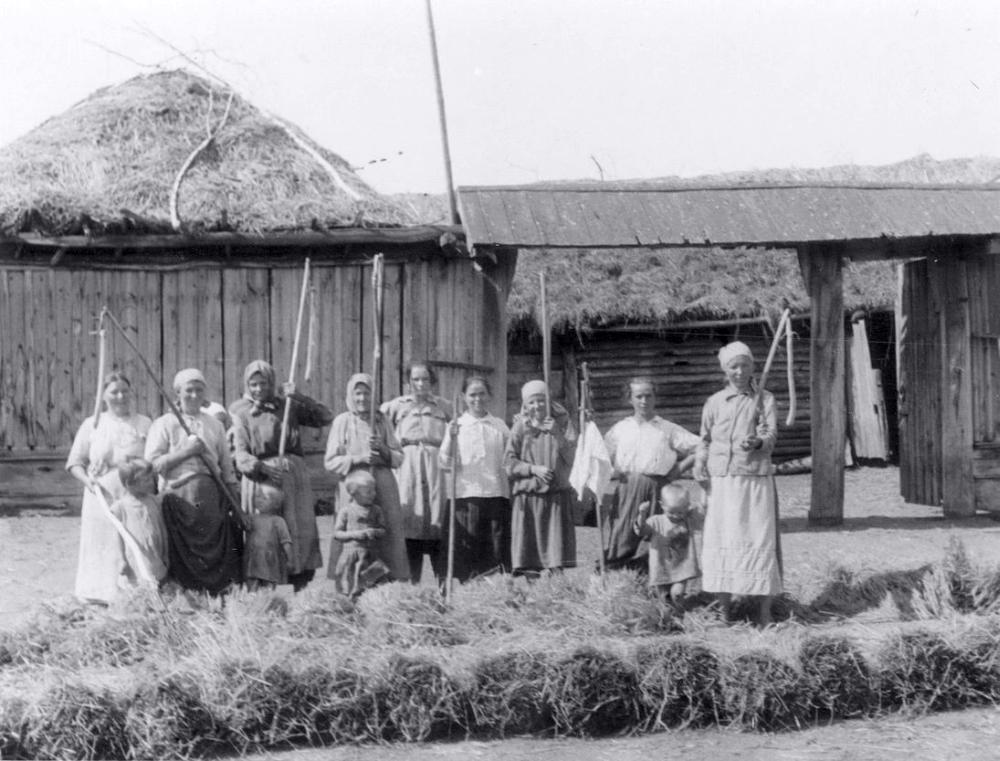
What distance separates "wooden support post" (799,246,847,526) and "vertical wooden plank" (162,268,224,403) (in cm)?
488

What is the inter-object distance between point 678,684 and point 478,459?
82.1 inches

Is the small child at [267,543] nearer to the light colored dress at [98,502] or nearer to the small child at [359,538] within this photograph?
the small child at [359,538]

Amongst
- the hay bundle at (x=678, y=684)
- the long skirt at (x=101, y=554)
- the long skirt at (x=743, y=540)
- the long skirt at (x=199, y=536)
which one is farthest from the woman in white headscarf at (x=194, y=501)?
the long skirt at (x=743, y=540)

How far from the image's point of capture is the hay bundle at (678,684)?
520 cm

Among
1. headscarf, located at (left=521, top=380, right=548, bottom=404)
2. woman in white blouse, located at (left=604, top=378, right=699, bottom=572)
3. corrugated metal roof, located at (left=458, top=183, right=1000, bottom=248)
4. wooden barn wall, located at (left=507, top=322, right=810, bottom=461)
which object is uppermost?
corrugated metal roof, located at (left=458, top=183, right=1000, bottom=248)

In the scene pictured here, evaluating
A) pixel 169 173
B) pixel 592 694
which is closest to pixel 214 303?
pixel 169 173

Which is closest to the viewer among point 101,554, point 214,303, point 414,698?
point 414,698

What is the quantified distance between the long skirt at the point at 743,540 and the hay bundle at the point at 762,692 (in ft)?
3.12

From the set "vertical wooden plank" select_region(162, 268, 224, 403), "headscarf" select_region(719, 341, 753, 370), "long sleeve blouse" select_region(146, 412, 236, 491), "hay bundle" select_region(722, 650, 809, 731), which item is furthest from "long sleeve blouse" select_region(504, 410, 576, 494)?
"vertical wooden plank" select_region(162, 268, 224, 403)

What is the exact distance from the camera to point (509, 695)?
5105 mm

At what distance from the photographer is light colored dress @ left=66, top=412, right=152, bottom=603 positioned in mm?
6270

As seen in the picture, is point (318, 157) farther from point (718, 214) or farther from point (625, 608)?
point (625, 608)

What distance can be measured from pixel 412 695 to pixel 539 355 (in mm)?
9449

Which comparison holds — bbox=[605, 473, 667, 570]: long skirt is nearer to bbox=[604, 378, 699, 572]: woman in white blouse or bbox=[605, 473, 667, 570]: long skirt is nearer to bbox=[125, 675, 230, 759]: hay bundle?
bbox=[604, 378, 699, 572]: woman in white blouse
